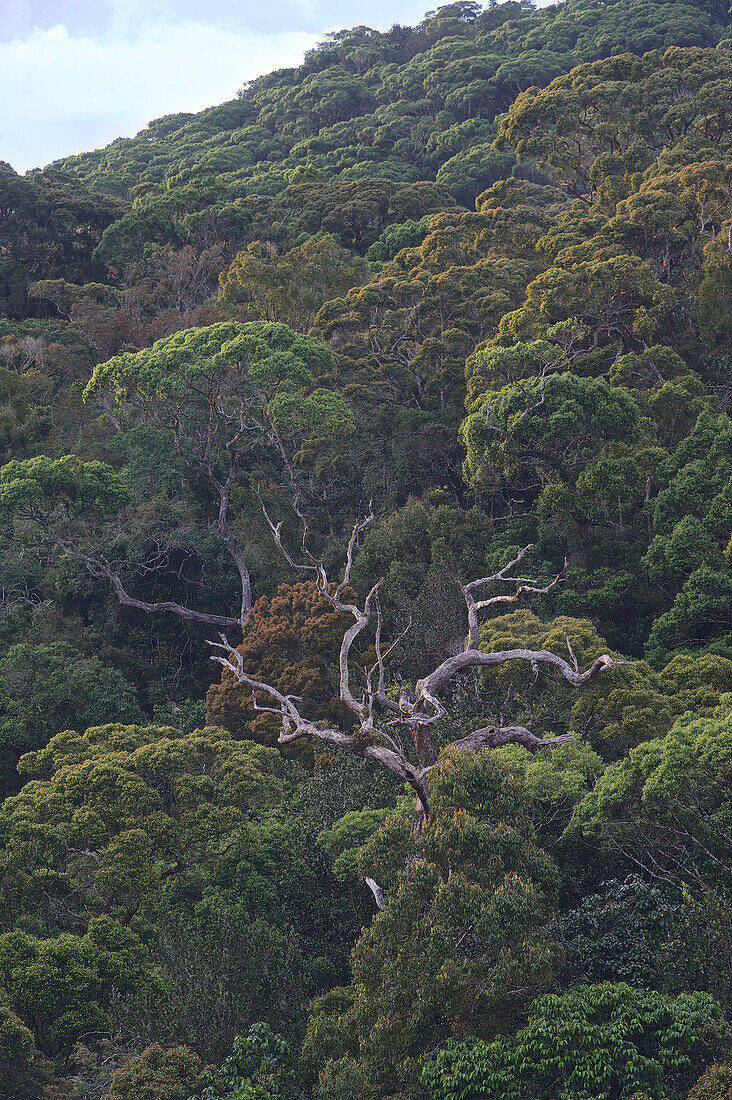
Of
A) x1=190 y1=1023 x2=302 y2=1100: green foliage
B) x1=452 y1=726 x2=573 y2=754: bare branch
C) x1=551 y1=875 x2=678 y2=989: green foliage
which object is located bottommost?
x1=551 y1=875 x2=678 y2=989: green foliage

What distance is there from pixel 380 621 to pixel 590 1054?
754 cm

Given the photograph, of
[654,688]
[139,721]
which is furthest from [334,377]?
[654,688]

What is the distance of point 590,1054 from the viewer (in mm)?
8844

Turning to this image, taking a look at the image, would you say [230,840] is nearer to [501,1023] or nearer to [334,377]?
[501,1023]

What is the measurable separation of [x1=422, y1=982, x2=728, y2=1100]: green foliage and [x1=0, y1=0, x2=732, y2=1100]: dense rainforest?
0.04 meters

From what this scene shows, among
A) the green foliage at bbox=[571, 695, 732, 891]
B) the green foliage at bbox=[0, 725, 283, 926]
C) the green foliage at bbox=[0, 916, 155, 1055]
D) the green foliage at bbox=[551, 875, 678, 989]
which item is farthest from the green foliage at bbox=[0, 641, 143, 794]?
the green foliage at bbox=[551, 875, 678, 989]

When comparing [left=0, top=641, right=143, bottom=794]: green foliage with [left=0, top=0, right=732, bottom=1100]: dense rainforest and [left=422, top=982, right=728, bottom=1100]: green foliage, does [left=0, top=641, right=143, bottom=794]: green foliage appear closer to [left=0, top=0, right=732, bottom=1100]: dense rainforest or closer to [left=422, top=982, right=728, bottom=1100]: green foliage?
[left=0, top=0, right=732, bottom=1100]: dense rainforest

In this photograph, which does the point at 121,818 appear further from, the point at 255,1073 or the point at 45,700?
the point at 45,700

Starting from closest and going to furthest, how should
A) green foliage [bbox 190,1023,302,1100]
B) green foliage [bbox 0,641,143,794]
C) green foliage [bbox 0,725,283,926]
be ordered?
1. green foliage [bbox 190,1023,302,1100]
2. green foliage [bbox 0,725,283,926]
3. green foliage [bbox 0,641,143,794]

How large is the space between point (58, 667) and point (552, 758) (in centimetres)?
1155

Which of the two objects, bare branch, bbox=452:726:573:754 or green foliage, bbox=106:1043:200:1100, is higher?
bare branch, bbox=452:726:573:754

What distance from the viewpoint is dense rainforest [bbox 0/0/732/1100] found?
402 inches

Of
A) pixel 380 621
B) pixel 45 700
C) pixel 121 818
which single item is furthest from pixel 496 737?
pixel 45 700

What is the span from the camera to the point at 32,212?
37844 mm
